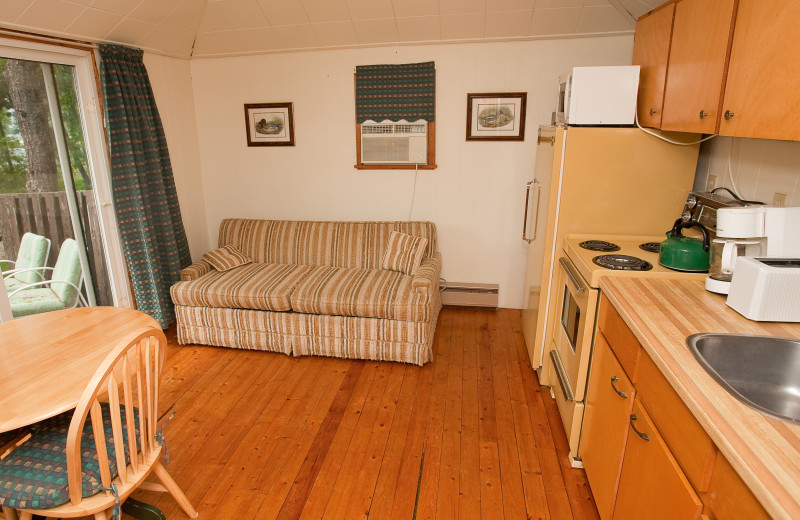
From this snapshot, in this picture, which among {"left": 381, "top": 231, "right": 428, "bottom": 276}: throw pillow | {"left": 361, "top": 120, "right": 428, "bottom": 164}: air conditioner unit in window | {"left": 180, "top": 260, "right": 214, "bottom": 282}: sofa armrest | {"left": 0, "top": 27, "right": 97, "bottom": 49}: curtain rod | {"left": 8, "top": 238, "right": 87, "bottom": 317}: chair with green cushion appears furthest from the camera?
{"left": 361, "top": 120, "right": 428, "bottom": 164}: air conditioner unit in window

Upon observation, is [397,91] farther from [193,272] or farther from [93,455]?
[93,455]

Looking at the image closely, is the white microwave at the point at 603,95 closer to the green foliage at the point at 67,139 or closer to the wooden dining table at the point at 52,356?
the wooden dining table at the point at 52,356

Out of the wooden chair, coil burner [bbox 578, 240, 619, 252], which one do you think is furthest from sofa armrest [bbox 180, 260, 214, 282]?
coil burner [bbox 578, 240, 619, 252]

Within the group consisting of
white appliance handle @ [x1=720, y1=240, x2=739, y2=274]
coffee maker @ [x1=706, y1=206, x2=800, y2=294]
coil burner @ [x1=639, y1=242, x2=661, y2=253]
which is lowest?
coil burner @ [x1=639, y1=242, x2=661, y2=253]

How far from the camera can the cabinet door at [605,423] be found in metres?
1.55

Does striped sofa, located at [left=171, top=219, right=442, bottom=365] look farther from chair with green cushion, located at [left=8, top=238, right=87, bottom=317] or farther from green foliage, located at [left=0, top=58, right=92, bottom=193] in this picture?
green foliage, located at [left=0, top=58, right=92, bottom=193]

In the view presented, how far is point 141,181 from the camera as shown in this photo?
320 cm

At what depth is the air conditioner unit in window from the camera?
366 centimetres

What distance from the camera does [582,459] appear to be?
2.05m

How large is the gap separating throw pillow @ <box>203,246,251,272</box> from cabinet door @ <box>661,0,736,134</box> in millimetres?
3068

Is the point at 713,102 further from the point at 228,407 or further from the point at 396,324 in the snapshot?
the point at 228,407

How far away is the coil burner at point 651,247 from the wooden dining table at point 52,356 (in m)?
2.27

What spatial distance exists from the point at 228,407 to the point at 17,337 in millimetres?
1100

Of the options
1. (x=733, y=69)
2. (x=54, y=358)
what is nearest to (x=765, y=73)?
(x=733, y=69)
